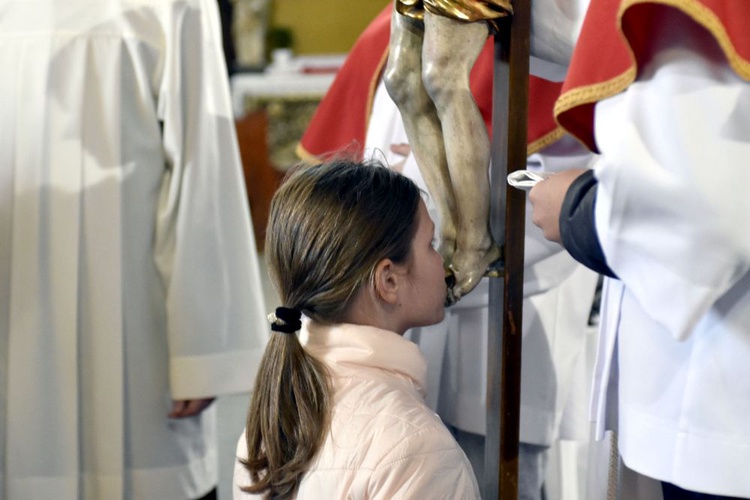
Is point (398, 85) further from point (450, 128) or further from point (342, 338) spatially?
point (342, 338)

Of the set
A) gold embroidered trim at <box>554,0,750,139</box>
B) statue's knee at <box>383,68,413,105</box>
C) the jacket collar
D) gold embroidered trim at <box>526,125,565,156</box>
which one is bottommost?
the jacket collar

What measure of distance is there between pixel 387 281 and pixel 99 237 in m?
0.99

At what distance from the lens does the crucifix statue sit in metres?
1.46

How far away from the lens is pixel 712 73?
1.18 m

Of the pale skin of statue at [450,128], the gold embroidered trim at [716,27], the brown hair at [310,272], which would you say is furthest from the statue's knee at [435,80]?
the gold embroidered trim at [716,27]

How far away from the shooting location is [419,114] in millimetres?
1583

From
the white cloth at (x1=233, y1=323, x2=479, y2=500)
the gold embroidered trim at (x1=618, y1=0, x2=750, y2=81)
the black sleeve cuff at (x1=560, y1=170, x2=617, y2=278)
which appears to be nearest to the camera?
the gold embroidered trim at (x1=618, y1=0, x2=750, y2=81)

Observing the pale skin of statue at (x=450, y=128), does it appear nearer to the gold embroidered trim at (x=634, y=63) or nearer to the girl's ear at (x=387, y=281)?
the girl's ear at (x=387, y=281)

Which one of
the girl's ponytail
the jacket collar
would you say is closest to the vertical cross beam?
the jacket collar

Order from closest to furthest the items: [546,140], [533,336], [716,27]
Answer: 1. [716,27]
2. [546,140]
3. [533,336]

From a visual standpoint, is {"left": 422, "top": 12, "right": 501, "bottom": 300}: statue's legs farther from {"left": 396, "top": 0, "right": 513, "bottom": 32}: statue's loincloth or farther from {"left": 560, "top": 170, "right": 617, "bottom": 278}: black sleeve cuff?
{"left": 560, "top": 170, "right": 617, "bottom": 278}: black sleeve cuff

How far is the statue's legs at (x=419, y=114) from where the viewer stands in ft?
5.10

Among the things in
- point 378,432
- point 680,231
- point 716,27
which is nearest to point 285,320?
point 378,432

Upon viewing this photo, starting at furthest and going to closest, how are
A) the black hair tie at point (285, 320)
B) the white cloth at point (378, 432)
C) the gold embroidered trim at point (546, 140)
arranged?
the gold embroidered trim at point (546, 140), the black hair tie at point (285, 320), the white cloth at point (378, 432)
